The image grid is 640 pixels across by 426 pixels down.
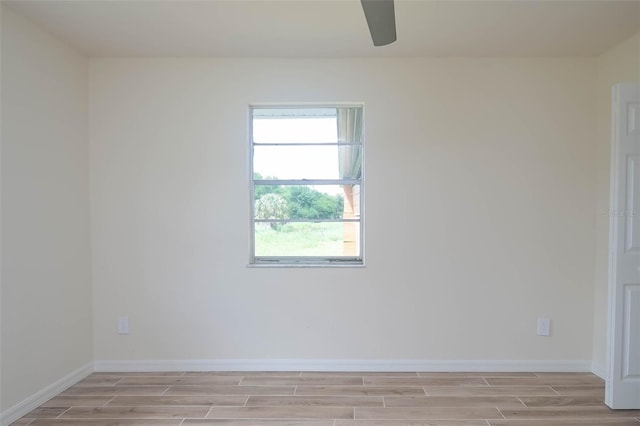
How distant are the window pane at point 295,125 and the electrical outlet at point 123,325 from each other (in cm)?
178

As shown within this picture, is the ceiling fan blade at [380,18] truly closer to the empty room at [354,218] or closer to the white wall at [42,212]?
the empty room at [354,218]

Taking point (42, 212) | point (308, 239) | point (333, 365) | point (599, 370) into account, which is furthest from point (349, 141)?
point (599, 370)

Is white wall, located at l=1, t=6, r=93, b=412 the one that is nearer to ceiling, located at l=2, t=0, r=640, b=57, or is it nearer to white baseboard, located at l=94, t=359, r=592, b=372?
ceiling, located at l=2, t=0, r=640, b=57

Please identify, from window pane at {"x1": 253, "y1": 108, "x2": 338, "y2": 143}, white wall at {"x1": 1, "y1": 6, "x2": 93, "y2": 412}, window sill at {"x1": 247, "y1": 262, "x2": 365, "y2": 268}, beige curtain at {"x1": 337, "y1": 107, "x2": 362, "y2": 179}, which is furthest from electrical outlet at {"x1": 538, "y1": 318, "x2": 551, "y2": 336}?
white wall at {"x1": 1, "y1": 6, "x2": 93, "y2": 412}

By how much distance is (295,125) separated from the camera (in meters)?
3.11

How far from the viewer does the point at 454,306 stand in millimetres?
2969

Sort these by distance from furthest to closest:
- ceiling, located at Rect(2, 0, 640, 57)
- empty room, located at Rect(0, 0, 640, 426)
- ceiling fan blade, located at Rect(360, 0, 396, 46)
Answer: empty room, located at Rect(0, 0, 640, 426)
ceiling, located at Rect(2, 0, 640, 57)
ceiling fan blade, located at Rect(360, 0, 396, 46)

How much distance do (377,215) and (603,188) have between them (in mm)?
1731

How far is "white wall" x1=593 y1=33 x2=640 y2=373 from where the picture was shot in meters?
2.80

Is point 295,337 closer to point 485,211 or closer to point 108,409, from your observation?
point 108,409

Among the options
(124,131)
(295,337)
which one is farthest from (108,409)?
(124,131)

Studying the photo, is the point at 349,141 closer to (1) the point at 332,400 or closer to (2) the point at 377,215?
(2) the point at 377,215

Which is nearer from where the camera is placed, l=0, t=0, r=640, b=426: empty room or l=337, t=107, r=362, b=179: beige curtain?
l=0, t=0, r=640, b=426: empty room

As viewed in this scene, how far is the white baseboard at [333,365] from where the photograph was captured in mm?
2951
